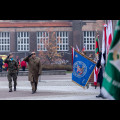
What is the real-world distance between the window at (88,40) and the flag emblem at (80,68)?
122ft

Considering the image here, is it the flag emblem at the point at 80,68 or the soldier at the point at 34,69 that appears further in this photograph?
the flag emblem at the point at 80,68

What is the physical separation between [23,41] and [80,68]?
128 ft

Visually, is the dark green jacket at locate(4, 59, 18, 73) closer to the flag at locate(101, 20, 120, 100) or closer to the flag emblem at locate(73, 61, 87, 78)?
the flag emblem at locate(73, 61, 87, 78)

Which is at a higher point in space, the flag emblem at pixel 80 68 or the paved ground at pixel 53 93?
the flag emblem at pixel 80 68

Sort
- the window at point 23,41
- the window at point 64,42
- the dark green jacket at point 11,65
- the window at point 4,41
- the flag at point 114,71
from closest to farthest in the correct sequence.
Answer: the flag at point 114,71 < the dark green jacket at point 11,65 < the window at point 64,42 < the window at point 23,41 < the window at point 4,41

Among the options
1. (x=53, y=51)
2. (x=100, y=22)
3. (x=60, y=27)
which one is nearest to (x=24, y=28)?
(x=60, y=27)

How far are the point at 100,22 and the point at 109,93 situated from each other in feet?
143

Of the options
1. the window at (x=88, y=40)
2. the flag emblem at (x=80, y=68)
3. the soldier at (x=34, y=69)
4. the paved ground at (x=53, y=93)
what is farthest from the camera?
the window at (x=88, y=40)

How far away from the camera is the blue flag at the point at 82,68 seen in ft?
41.1

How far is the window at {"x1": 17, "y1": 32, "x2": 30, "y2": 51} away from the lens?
5012 centimetres

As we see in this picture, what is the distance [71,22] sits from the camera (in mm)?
48344

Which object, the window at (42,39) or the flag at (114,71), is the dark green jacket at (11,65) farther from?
the window at (42,39)

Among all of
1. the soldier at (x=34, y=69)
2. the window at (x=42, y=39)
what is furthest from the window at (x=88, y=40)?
the soldier at (x=34, y=69)

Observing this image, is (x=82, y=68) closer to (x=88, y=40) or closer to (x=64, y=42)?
(x=88, y=40)
